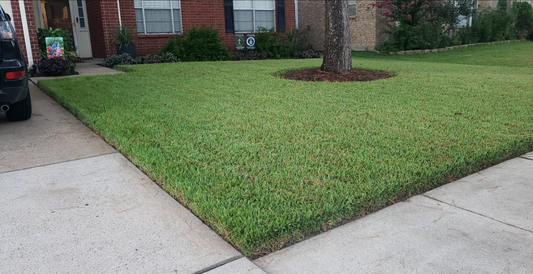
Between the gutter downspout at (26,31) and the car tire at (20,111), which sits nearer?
the car tire at (20,111)

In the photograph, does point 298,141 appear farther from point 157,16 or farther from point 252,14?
point 252,14

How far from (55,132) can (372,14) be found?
49.5 ft

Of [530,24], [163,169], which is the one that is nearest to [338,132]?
[163,169]

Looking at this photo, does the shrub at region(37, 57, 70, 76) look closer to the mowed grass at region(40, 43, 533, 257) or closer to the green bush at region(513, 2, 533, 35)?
the mowed grass at region(40, 43, 533, 257)

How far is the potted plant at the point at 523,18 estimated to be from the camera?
71.7 feet

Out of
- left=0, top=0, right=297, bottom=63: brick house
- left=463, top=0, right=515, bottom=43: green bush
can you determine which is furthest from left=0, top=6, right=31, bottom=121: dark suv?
left=463, top=0, right=515, bottom=43: green bush

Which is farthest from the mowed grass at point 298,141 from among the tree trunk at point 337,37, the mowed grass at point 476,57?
the mowed grass at point 476,57

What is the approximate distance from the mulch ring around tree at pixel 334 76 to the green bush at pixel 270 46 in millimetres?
5966

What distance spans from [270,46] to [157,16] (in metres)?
4.00

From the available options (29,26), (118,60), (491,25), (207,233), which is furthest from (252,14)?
(207,233)

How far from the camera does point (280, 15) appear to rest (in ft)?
52.6

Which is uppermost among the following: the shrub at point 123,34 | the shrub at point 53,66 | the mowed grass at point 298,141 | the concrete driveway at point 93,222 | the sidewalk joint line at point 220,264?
the shrub at point 123,34

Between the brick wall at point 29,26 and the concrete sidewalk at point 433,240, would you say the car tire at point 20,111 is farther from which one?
the brick wall at point 29,26

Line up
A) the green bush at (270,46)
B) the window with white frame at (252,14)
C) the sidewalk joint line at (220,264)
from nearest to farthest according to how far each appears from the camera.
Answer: the sidewalk joint line at (220,264) → the green bush at (270,46) → the window with white frame at (252,14)
